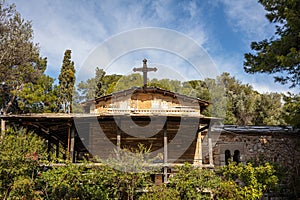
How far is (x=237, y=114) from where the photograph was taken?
3241 cm

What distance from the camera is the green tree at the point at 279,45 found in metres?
12.0

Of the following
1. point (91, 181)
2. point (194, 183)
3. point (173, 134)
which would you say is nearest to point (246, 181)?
point (194, 183)

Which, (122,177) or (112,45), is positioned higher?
(112,45)

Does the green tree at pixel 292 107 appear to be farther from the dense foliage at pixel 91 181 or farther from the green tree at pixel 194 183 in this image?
the green tree at pixel 194 183

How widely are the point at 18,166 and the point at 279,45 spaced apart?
11.7 m

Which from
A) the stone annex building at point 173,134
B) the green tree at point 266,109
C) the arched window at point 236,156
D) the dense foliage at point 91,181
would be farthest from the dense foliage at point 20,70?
the green tree at point 266,109

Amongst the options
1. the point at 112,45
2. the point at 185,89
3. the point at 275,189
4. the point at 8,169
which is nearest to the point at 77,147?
the point at 112,45

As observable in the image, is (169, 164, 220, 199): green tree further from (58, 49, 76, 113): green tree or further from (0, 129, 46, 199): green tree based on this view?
(58, 49, 76, 113): green tree

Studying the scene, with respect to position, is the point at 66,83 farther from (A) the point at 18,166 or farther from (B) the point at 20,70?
(A) the point at 18,166

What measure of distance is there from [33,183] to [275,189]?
10286 millimetres

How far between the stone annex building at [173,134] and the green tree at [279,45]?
337 cm

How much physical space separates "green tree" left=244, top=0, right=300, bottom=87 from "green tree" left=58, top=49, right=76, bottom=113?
69.0ft

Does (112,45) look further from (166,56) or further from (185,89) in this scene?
(185,89)

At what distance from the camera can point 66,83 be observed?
30844 mm
